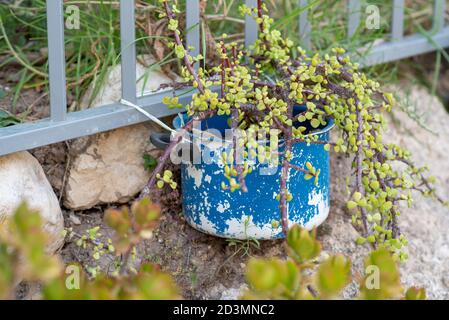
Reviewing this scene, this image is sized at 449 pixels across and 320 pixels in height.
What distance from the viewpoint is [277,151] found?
76.5 inches

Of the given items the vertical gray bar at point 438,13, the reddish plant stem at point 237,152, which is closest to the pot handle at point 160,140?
the reddish plant stem at point 237,152

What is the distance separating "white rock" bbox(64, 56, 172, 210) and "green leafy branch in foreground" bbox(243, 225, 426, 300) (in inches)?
39.3

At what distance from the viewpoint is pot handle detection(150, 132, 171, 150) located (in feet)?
6.72

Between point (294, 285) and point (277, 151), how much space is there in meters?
0.77

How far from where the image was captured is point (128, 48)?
210 centimetres

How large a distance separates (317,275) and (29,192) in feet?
3.28

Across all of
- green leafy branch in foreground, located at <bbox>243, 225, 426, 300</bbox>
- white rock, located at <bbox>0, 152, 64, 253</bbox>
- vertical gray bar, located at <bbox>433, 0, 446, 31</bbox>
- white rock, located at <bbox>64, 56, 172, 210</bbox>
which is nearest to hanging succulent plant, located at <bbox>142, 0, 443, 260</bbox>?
white rock, located at <bbox>64, 56, 172, 210</bbox>

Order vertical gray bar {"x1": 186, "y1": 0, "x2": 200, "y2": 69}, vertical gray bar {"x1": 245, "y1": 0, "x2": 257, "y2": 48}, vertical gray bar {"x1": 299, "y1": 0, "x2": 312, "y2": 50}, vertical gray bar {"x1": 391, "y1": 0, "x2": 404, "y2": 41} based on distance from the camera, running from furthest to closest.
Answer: vertical gray bar {"x1": 391, "y1": 0, "x2": 404, "y2": 41} → vertical gray bar {"x1": 299, "y1": 0, "x2": 312, "y2": 50} → vertical gray bar {"x1": 245, "y1": 0, "x2": 257, "y2": 48} → vertical gray bar {"x1": 186, "y1": 0, "x2": 200, "y2": 69}

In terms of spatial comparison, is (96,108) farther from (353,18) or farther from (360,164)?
(353,18)

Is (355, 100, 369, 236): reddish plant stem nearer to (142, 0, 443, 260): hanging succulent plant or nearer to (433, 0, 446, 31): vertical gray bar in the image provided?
(142, 0, 443, 260): hanging succulent plant

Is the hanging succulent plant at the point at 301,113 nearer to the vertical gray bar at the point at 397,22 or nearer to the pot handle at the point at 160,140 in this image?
the pot handle at the point at 160,140

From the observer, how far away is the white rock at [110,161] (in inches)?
86.6

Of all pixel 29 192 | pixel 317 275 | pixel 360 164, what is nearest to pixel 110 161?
pixel 29 192
